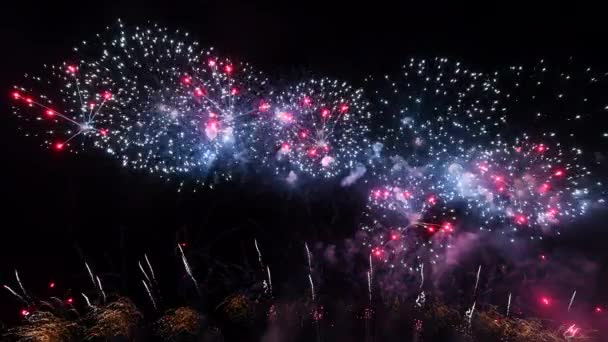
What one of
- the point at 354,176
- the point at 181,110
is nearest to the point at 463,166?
the point at 354,176

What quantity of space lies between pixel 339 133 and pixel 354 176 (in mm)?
1843

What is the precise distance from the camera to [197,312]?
8281 millimetres

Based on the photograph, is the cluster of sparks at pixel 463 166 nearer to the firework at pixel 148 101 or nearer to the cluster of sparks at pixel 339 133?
the cluster of sparks at pixel 339 133

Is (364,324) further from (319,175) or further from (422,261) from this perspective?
(319,175)

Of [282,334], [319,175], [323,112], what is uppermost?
[323,112]

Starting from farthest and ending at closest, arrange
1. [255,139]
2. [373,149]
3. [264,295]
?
[373,149] < [255,139] < [264,295]

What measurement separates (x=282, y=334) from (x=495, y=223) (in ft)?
23.2

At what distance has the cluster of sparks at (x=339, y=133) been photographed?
393 inches

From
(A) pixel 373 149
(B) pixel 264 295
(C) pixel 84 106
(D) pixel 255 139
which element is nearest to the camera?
(B) pixel 264 295

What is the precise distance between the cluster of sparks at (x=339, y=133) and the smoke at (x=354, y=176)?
16cm

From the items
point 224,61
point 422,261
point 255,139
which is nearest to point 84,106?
point 224,61

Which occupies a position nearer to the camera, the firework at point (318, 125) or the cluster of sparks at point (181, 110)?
the cluster of sparks at point (181, 110)

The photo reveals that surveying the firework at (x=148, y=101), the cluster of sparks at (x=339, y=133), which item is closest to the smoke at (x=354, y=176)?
the cluster of sparks at (x=339, y=133)

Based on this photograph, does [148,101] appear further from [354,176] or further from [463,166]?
[463,166]
